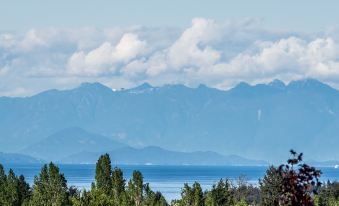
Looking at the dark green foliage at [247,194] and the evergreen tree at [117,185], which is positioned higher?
the dark green foliage at [247,194]

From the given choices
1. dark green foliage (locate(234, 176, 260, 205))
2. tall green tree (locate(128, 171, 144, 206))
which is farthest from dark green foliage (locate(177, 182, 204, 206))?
dark green foliage (locate(234, 176, 260, 205))

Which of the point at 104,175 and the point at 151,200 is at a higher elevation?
the point at 104,175

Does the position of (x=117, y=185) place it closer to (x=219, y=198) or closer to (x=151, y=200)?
(x=151, y=200)

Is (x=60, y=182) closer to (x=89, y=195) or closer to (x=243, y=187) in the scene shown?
(x=89, y=195)

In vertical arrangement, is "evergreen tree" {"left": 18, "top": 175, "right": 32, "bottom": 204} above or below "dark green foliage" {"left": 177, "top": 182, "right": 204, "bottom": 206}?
above

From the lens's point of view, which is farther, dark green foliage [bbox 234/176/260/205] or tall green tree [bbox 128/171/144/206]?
dark green foliage [bbox 234/176/260/205]

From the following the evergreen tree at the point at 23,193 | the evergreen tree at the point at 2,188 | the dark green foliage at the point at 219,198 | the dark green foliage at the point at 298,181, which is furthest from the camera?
the evergreen tree at the point at 23,193

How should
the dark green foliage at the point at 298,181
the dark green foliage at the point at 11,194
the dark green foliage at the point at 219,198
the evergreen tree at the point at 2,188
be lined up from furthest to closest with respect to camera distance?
the dark green foliage at the point at 11,194 < the evergreen tree at the point at 2,188 < the dark green foliage at the point at 219,198 < the dark green foliage at the point at 298,181

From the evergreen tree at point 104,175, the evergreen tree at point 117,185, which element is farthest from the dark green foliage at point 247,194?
the evergreen tree at point 117,185

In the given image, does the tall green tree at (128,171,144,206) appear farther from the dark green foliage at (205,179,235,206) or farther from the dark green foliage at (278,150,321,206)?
the dark green foliage at (278,150,321,206)

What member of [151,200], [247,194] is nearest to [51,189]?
[151,200]

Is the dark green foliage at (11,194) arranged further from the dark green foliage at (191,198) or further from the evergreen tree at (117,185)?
the dark green foliage at (191,198)

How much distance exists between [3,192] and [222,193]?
74.9 ft

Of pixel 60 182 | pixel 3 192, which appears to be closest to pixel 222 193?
pixel 60 182
